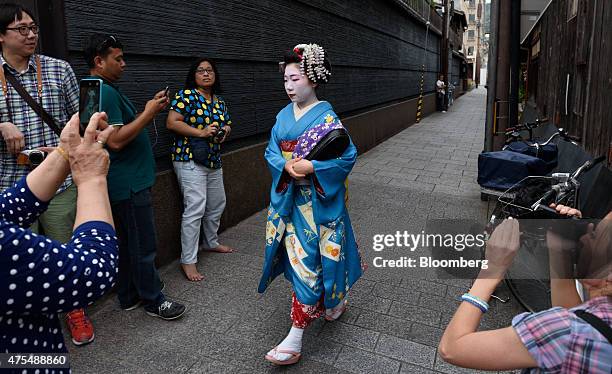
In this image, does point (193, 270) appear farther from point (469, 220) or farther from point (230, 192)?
point (469, 220)

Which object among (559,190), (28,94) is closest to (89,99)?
(28,94)

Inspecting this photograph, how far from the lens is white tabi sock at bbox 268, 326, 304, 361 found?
2816mm

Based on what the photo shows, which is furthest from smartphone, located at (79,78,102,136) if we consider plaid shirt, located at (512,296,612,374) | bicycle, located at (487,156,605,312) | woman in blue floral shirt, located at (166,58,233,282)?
bicycle, located at (487,156,605,312)

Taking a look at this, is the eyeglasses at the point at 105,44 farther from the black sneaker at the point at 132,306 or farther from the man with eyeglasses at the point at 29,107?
the black sneaker at the point at 132,306

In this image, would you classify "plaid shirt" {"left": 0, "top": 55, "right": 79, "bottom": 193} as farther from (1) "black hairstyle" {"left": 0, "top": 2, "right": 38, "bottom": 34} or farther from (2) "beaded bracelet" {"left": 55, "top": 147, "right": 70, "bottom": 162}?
(2) "beaded bracelet" {"left": 55, "top": 147, "right": 70, "bottom": 162}

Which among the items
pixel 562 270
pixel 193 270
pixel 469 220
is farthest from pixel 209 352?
pixel 469 220

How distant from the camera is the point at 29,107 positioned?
8.89ft

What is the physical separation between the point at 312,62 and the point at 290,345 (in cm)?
173

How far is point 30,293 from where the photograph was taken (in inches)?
43.2

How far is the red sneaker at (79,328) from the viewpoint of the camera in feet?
9.88

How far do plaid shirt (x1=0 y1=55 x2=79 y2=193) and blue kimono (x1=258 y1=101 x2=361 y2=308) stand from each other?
4.20 ft

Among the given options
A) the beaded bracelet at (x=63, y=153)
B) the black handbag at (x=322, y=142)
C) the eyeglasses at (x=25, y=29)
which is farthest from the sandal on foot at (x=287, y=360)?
the eyeglasses at (x=25, y=29)

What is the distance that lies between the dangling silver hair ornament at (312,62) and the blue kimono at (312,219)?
19cm

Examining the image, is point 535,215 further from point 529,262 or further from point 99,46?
point 99,46
